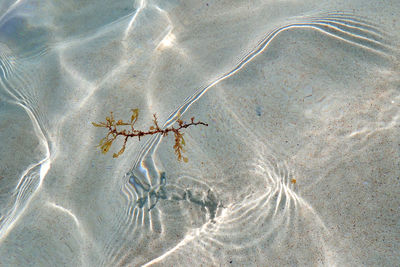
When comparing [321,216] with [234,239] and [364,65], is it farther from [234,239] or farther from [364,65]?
[364,65]

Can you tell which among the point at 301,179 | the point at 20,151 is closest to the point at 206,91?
the point at 301,179

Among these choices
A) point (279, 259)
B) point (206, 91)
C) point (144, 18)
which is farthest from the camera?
point (144, 18)

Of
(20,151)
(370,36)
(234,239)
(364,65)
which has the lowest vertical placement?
(234,239)

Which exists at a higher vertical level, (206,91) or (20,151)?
(20,151)

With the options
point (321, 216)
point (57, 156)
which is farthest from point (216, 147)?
point (57, 156)

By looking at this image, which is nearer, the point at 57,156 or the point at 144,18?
the point at 57,156

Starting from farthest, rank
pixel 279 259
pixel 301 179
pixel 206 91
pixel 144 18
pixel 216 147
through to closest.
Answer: pixel 144 18 → pixel 206 91 → pixel 216 147 → pixel 301 179 → pixel 279 259

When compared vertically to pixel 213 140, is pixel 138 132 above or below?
above
